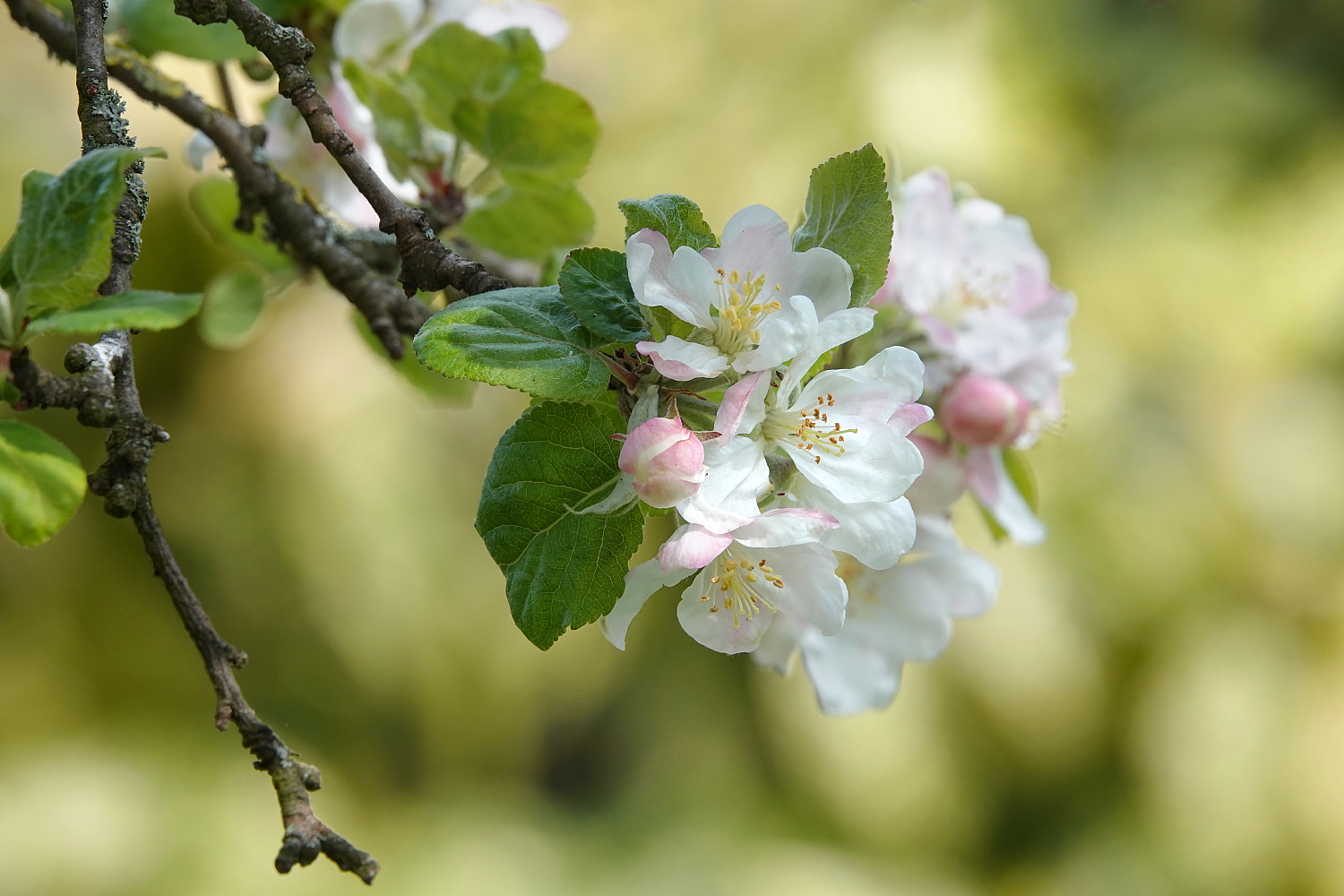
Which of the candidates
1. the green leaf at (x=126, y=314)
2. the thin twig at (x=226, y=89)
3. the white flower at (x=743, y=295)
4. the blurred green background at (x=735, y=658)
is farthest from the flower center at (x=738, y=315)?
the blurred green background at (x=735, y=658)

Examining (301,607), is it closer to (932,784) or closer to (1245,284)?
(932,784)

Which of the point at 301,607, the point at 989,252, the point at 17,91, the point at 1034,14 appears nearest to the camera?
the point at 989,252

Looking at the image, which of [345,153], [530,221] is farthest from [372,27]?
[345,153]

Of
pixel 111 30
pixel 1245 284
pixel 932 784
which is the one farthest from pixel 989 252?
pixel 1245 284

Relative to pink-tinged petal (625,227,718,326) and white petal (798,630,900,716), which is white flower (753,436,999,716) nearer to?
white petal (798,630,900,716)

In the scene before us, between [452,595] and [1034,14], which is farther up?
[1034,14]

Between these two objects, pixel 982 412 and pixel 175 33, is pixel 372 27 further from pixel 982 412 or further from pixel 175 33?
pixel 982 412

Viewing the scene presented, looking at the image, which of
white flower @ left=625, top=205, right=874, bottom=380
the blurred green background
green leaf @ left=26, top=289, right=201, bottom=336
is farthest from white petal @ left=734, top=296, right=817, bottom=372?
the blurred green background
